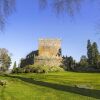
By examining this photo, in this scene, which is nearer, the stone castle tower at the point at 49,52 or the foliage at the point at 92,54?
the stone castle tower at the point at 49,52

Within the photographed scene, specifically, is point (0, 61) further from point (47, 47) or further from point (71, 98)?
point (71, 98)

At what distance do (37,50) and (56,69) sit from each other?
24566mm

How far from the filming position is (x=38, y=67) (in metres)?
85.0

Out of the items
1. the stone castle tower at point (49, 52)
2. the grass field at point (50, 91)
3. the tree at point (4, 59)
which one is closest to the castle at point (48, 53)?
the stone castle tower at point (49, 52)

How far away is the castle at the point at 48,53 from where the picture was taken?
4146 inches

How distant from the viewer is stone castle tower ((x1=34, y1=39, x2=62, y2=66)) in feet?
345

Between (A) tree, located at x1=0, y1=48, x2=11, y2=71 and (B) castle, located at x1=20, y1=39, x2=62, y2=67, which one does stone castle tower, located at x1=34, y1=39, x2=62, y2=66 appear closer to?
(B) castle, located at x1=20, y1=39, x2=62, y2=67

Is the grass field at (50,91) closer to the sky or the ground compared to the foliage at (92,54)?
closer to the ground

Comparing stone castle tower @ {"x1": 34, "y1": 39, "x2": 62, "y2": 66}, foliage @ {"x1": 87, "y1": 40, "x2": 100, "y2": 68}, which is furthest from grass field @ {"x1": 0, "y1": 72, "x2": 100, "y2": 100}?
foliage @ {"x1": 87, "y1": 40, "x2": 100, "y2": 68}

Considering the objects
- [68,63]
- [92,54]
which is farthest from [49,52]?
[92,54]

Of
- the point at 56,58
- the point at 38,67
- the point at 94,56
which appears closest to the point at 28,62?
the point at 56,58

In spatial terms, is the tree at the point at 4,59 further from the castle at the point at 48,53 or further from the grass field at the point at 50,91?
the grass field at the point at 50,91

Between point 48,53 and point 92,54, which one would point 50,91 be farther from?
point 92,54

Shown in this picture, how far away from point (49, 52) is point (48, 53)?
49cm
